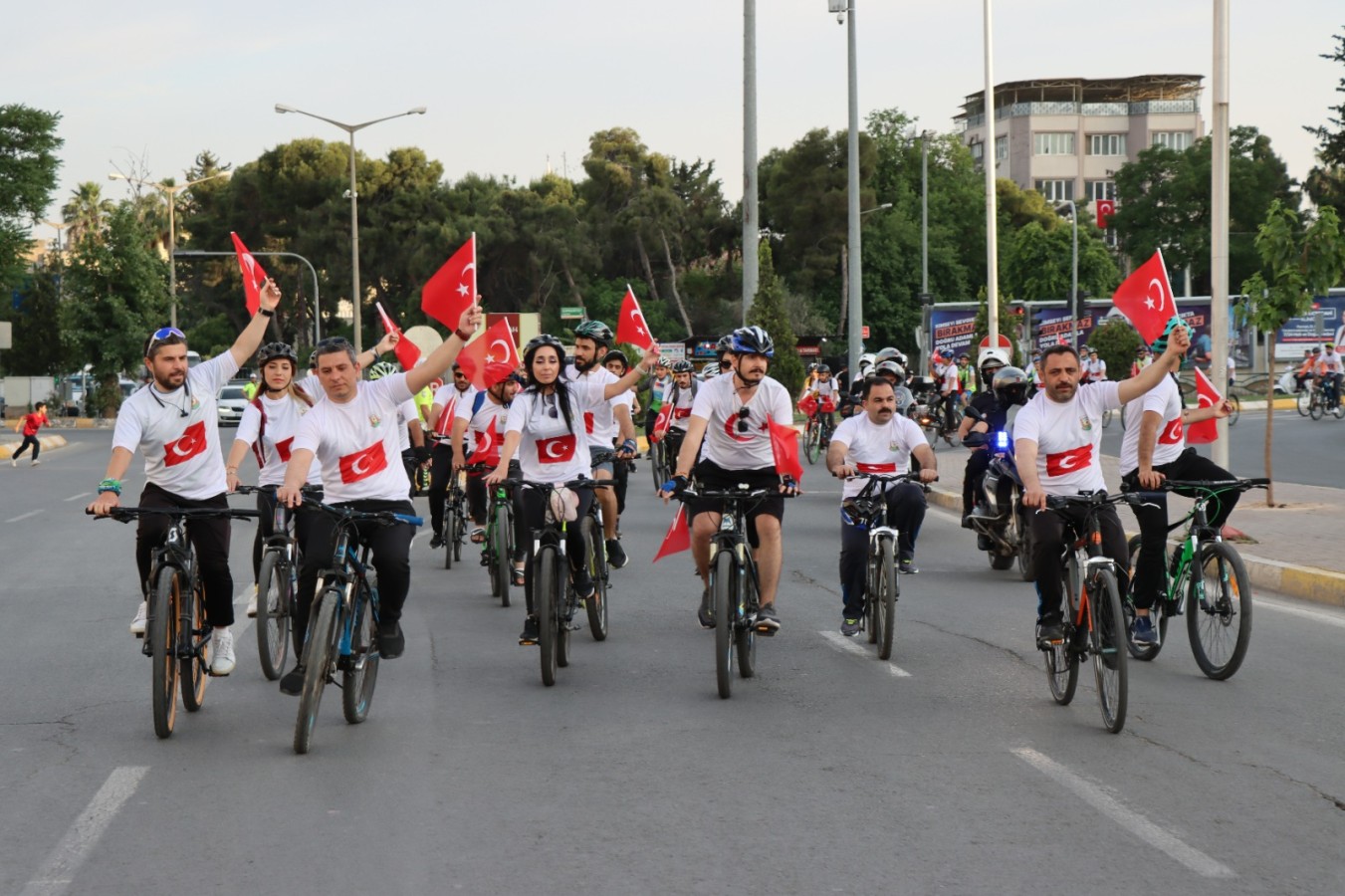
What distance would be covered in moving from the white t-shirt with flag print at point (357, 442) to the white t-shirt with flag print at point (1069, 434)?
117 inches

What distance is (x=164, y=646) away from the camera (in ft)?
23.7

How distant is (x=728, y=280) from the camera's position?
74.4m

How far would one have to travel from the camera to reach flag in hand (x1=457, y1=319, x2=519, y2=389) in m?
13.8

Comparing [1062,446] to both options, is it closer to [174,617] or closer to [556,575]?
[556,575]

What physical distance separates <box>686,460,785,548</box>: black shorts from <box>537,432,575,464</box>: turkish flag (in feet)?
2.59

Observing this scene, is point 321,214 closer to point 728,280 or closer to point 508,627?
point 728,280

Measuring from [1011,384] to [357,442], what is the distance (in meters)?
6.99

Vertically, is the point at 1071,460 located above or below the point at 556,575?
above

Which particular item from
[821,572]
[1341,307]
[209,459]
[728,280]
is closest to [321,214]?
[728,280]

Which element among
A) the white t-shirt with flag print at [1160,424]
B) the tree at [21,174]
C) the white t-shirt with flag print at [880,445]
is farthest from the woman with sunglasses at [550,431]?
the tree at [21,174]

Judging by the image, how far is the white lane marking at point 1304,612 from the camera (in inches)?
435

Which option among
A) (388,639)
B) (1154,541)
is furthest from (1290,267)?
(388,639)

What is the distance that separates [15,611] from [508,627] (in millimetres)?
3608

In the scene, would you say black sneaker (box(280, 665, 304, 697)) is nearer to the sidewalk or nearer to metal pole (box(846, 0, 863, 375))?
the sidewalk
